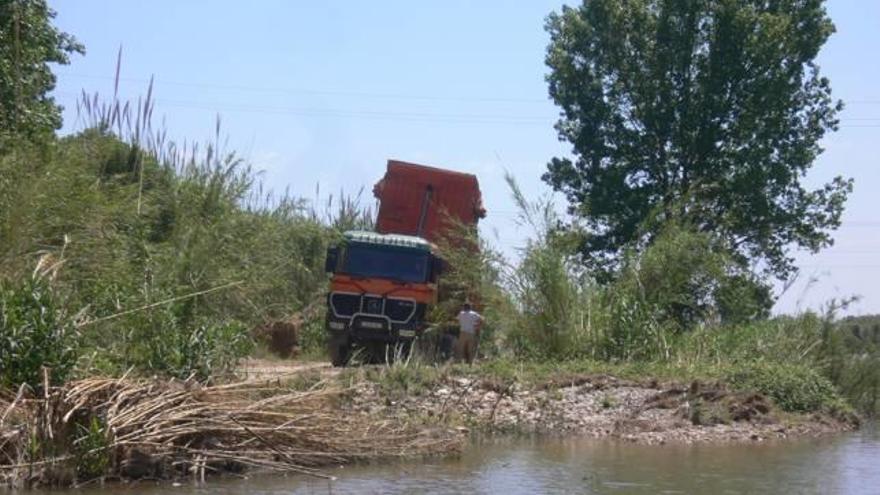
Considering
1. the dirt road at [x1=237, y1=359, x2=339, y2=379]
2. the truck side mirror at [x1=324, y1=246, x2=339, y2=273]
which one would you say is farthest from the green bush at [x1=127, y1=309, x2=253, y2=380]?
the truck side mirror at [x1=324, y1=246, x2=339, y2=273]

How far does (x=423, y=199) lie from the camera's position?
29.4 m

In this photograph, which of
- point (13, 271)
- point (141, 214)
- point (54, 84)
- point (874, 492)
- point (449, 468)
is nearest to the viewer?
point (874, 492)

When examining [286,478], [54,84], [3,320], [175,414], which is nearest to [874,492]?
[286,478]

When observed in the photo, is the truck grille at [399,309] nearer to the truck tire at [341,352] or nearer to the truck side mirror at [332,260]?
the truck tire at [341,352]

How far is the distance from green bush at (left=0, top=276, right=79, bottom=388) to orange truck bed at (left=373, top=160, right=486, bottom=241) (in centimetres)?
1483

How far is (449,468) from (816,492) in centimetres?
441

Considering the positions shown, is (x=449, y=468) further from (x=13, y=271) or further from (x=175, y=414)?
(x=13, y=271)

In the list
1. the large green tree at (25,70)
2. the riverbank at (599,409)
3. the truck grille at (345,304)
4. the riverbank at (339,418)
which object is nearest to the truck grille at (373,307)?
the truck grille at (345,304)

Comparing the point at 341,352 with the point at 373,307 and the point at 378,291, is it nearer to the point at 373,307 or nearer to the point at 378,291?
the point at 373,307

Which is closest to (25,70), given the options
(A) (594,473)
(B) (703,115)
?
(A) (594,473)

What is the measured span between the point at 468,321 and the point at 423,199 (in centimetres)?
445

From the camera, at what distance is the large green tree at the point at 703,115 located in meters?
35.7

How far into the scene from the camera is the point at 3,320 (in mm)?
14422

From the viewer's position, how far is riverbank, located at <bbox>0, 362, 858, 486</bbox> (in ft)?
43.7
